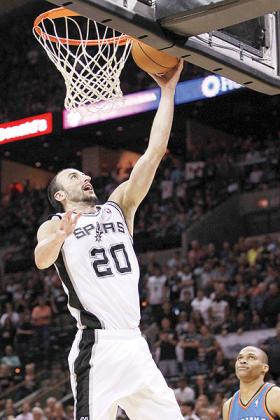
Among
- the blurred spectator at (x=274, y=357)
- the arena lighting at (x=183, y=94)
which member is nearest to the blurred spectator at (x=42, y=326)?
the arena lighting at (x=183, y=94)

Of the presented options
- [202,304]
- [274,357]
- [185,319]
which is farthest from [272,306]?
[274,357]

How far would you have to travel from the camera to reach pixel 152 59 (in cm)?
497

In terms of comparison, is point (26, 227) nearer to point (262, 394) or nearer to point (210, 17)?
point (262, 394)

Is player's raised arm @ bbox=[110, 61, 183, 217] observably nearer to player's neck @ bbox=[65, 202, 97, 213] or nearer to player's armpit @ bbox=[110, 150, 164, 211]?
player's armpit @ bbox=[110, 150, 164, 211]

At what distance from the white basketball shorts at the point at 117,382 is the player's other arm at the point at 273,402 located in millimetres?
1766

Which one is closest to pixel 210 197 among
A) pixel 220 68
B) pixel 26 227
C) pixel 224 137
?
pixel 224 137

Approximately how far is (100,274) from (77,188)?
539mm

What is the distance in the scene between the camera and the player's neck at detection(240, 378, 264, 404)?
20.6 ft

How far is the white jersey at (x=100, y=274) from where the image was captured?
4617mm

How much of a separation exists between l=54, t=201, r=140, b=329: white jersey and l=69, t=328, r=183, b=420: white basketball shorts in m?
0.10

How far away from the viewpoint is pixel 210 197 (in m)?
17.9

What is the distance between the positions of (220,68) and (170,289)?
32.4 ft

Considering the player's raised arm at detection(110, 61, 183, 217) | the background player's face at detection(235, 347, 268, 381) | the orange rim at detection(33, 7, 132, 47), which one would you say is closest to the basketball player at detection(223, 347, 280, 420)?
the background player's face at detection(235, 347, 268, 381)

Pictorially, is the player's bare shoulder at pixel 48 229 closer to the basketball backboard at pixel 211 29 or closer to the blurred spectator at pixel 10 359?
the basketball backboard at pixel 211 29
